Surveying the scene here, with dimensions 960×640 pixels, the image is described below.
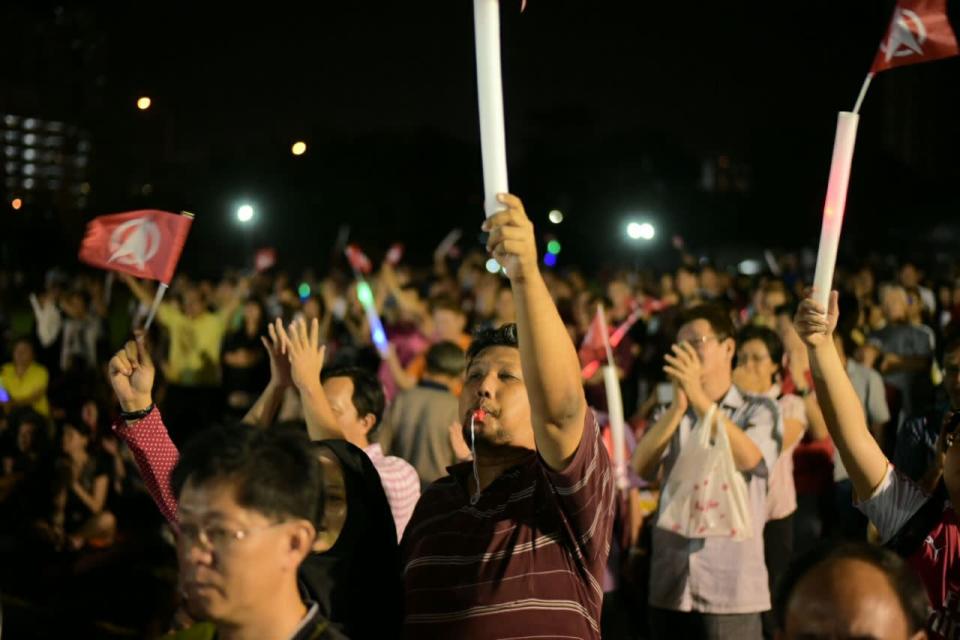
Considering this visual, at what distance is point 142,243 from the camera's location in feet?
14.7

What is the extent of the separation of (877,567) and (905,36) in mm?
1835

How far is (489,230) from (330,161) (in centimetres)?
4921

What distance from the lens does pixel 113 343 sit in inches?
567

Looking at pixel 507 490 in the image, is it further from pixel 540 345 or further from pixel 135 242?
pixel 135 242

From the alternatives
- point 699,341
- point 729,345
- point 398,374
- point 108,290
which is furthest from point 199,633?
point 108,290

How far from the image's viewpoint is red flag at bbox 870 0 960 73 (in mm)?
3512

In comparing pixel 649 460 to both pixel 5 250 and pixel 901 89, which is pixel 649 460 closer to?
pixel 5 250

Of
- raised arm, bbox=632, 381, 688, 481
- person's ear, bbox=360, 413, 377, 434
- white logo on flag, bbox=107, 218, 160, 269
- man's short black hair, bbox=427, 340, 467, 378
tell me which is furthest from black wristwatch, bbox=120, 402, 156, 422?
man's short black hair, bbox=427, 340, 467, 378

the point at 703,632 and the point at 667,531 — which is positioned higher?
the point at 667,531

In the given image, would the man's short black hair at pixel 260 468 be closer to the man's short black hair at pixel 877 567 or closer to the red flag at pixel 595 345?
the man's short black hair at pixel 877 567

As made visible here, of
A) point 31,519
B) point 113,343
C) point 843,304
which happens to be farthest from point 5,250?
point 843,304

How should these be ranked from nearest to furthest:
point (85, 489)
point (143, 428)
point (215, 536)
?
point (215, 536)
point (143, 428)
point (85, 489)

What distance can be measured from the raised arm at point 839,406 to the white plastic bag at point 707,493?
4.79 feet

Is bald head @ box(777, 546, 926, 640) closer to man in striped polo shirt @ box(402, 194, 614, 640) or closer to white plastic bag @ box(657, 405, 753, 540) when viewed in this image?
man in striped polo shirt @ box(402, 194, 614, 640)
